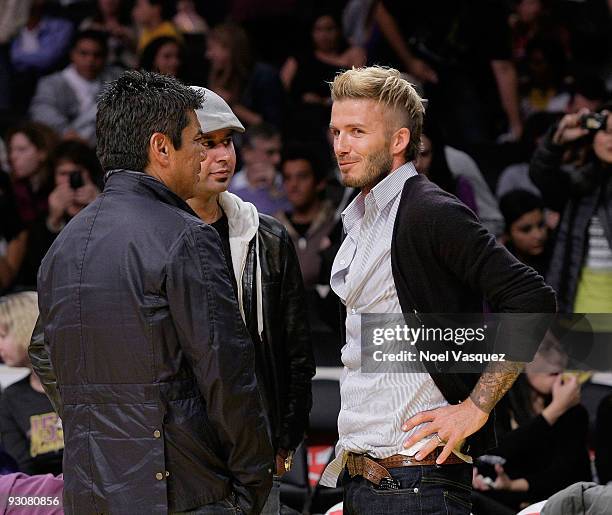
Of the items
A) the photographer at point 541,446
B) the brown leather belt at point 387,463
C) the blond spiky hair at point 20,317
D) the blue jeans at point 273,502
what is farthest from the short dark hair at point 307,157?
the brown leather belt at point 387,463

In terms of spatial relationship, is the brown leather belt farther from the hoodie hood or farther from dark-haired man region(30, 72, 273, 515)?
the hoodie hood

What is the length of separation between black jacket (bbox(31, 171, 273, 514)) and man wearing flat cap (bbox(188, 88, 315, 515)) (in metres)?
0.50

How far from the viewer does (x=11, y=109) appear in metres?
6.61

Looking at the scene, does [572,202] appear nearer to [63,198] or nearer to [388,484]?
[388,484]

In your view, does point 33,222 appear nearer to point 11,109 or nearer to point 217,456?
point 11,109

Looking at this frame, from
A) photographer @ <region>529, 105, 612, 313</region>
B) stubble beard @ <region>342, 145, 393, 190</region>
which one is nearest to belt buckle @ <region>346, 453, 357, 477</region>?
stubble beard @ <region>342, 145, 393, 190</region>

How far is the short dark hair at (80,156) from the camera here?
5.51 metres

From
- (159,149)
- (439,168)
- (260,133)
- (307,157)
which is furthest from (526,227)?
(159,149)

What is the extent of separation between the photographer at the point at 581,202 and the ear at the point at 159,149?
2.36 meters

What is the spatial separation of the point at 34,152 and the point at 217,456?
4.03 meters

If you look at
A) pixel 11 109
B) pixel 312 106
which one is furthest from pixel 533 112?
pixel 11 109

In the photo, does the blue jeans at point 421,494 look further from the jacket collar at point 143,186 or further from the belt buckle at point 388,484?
the jacket collar at point 143,186

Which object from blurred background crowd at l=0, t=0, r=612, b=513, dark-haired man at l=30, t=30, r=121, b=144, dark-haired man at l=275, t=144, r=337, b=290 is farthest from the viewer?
dark-haired man at l=30, t=30, r=121, b=144

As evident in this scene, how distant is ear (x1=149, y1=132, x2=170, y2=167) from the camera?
2.21 metres
